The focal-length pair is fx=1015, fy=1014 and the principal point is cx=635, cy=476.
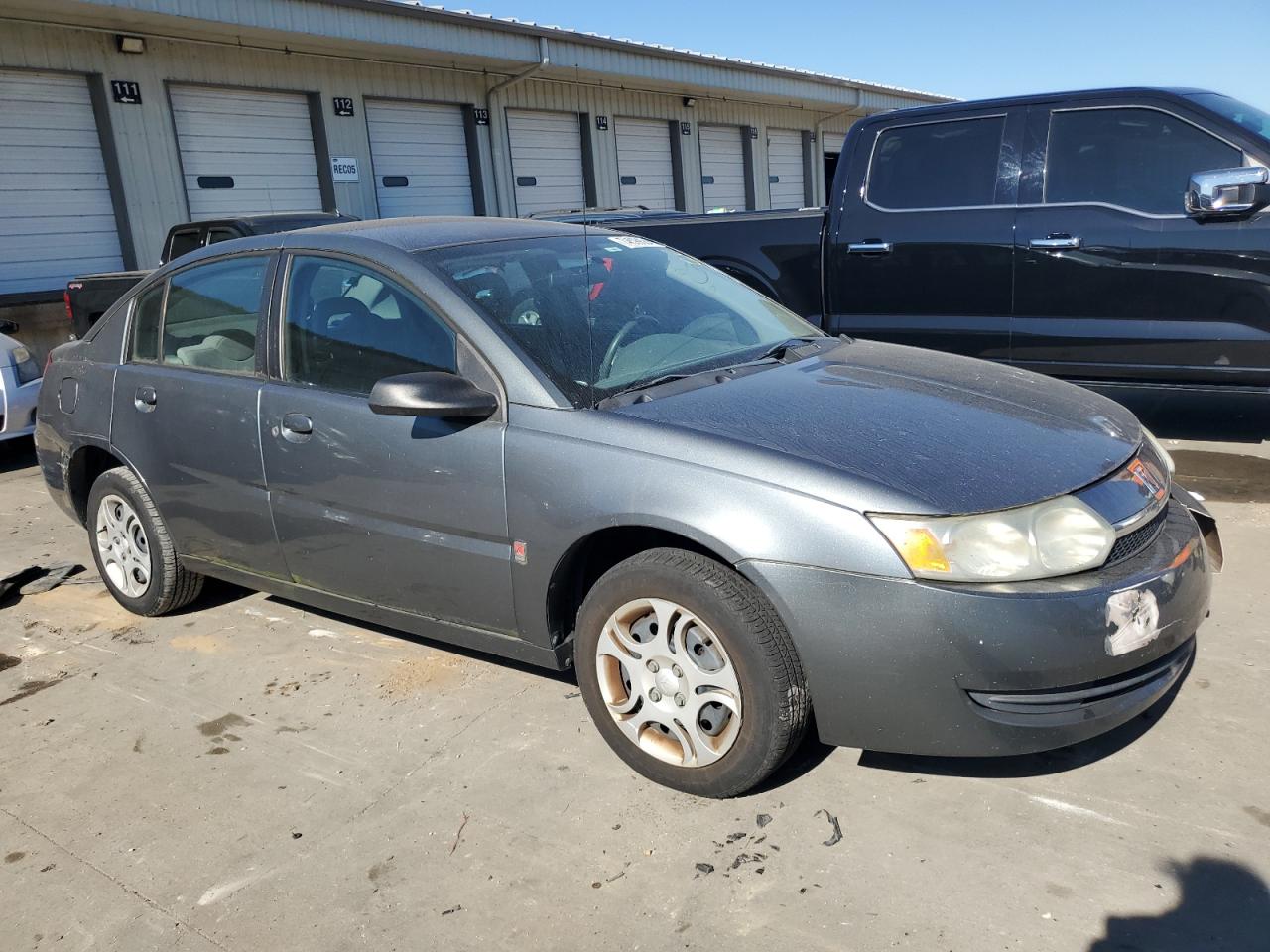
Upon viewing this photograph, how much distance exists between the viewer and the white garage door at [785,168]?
79.5 feet

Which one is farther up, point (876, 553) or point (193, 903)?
point (876, 553)

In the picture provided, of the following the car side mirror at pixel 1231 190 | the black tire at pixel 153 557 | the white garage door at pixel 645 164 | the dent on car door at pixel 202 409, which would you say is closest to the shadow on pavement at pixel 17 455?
the black tire at pixel 153 557

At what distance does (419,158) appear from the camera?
15.7m

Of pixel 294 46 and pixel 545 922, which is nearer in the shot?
pixel 545 922

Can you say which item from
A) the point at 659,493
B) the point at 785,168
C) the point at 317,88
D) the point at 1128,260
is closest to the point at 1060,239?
the point at 1128,260

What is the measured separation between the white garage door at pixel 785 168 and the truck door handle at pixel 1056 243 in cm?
1907

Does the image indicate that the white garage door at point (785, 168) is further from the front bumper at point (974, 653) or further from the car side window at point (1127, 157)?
the front bumper at point (974, 653)

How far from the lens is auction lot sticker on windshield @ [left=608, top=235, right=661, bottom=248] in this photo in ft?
13.0

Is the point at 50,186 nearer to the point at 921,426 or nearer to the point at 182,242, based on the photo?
the point at 182,242

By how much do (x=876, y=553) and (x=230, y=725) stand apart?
233cm

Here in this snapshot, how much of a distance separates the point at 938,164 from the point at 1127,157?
100 centimetres

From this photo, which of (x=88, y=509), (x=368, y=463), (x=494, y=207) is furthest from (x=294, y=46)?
(x=368, y=463)

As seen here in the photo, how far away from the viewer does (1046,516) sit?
2506mm

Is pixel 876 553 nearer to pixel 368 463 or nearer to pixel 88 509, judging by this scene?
pixel 368 463
